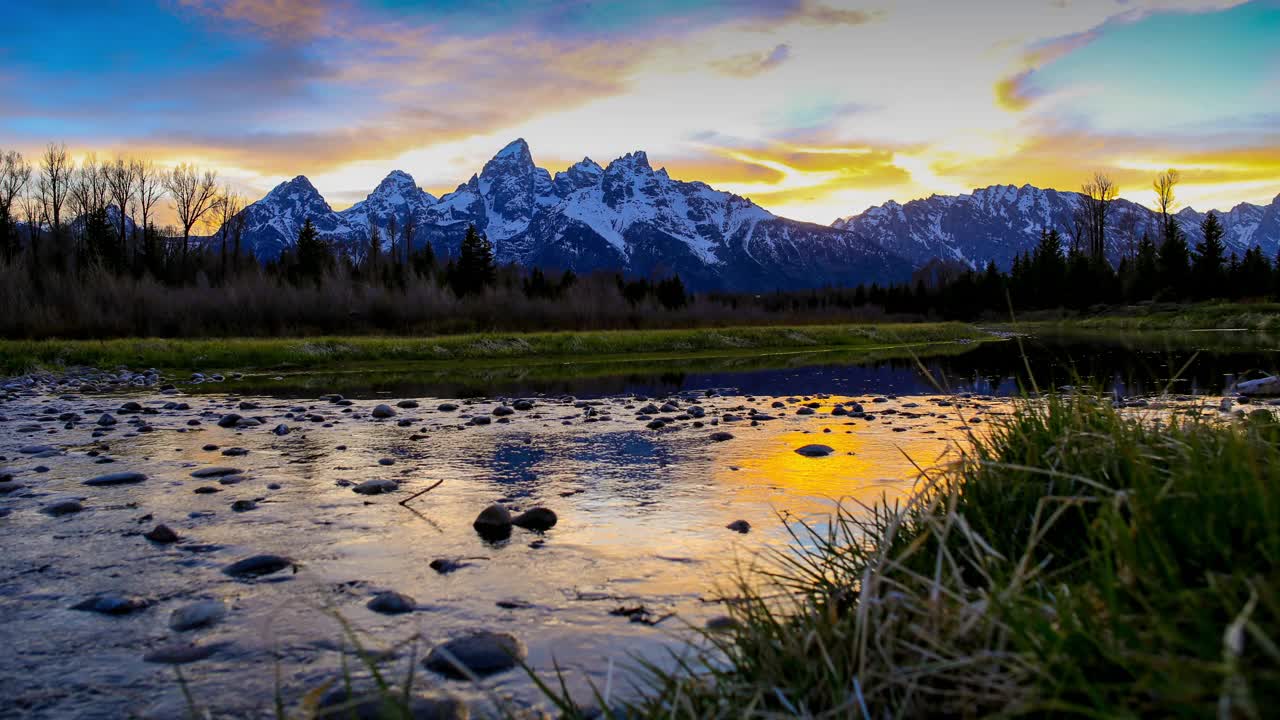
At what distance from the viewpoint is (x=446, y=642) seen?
3658mm

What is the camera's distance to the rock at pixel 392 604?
4.16m

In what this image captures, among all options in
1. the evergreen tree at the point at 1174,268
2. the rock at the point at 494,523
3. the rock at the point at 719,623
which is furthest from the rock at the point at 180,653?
the evergreen tree at the point at 1174,268

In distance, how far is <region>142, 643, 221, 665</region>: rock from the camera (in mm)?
3598

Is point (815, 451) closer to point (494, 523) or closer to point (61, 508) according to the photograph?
point (494, 523)

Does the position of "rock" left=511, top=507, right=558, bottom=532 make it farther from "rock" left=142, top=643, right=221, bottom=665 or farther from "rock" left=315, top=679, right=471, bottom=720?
"rock" left=315, top=679, right=471, bottom=720

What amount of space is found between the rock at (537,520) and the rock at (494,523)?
95mm

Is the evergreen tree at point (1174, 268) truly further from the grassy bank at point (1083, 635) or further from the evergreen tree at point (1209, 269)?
the grassy bank at point (1083, 635)

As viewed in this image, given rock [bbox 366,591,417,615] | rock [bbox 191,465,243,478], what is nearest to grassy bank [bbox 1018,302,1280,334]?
rock [bbox 191,465,243,478]

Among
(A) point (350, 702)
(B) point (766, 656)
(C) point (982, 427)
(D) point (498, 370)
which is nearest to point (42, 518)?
(A) point (350, 702)

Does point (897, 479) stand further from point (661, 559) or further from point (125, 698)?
point (125, 698)

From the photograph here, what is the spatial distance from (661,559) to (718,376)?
19.4m

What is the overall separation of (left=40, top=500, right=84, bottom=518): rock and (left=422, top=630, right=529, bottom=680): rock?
467cm

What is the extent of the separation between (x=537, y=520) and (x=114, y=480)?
4761 mm

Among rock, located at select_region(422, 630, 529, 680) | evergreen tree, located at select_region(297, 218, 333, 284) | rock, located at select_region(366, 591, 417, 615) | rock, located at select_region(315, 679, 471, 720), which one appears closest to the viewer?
rock, located at select_region(315, 679, 471, 720)
